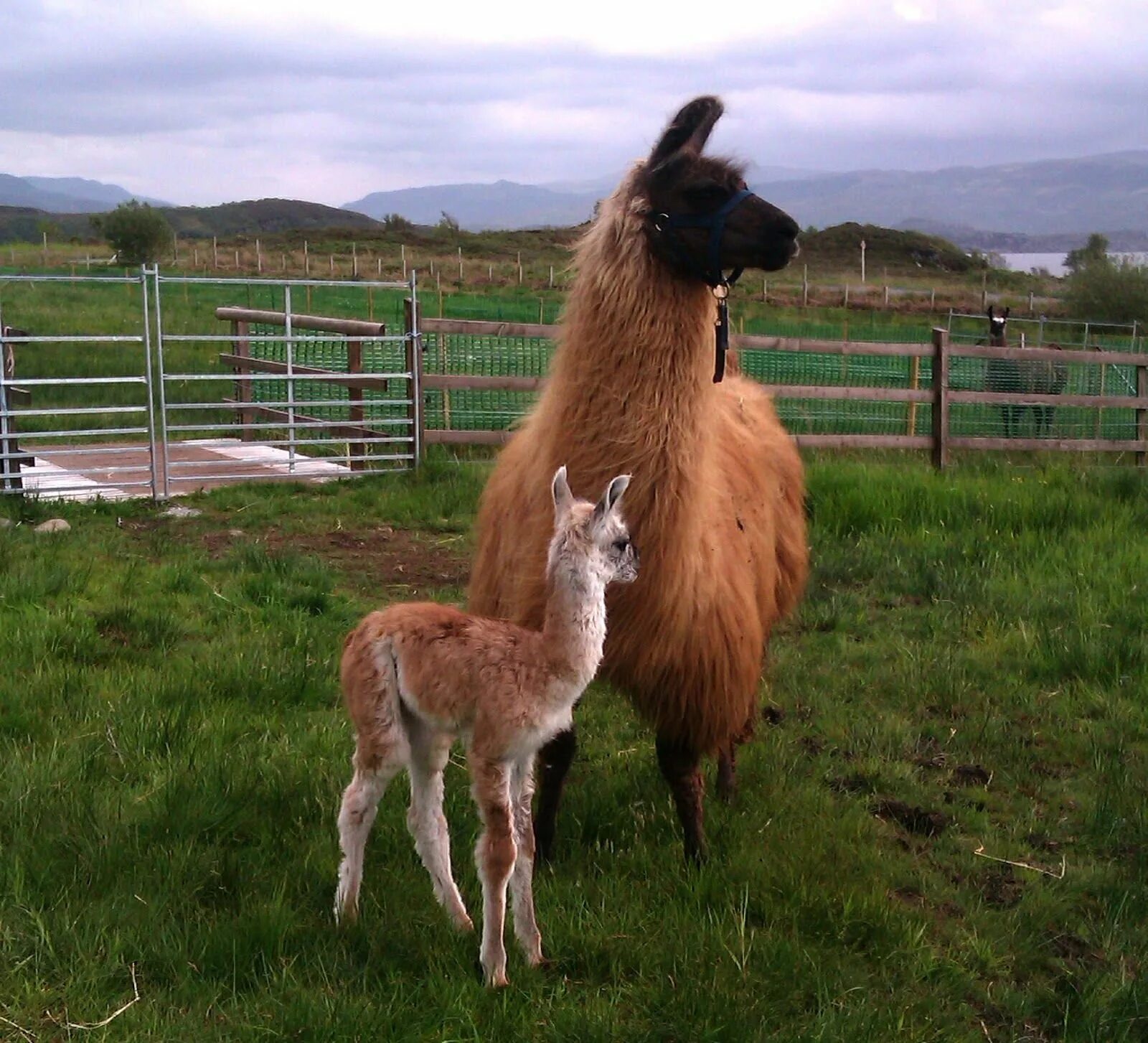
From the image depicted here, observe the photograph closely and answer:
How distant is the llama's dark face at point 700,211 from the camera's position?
160 inches

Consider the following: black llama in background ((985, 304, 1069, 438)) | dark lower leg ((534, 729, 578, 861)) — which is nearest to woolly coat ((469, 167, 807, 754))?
dark lower leg ((534, 729, 578, 861))

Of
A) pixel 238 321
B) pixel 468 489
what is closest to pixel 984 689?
pixel 468 489

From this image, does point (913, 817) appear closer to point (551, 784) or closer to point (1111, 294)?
point (551, 784)

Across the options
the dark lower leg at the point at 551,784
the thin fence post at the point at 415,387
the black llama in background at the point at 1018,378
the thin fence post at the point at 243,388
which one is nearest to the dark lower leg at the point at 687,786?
the dark lower leg at the point at 551,784

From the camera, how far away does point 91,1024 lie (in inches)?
116

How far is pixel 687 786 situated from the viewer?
4.25 metres

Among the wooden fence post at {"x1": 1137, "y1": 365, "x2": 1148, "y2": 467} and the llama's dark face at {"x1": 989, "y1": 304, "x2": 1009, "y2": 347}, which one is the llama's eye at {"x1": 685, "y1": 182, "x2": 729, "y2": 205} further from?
the llama's dark face at {"x1": 989, "y1": 304, "x2": 1009, "y2": 347}

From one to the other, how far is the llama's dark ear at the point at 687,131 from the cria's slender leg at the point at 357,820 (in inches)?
89.7

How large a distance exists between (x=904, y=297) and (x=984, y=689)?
41099mm

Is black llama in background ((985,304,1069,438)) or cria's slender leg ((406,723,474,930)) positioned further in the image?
black llama in background ((985,304,1069,438))

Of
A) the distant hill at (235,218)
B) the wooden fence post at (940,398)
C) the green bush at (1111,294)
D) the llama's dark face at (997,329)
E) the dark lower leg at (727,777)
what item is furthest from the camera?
the distant hill at (235,218)

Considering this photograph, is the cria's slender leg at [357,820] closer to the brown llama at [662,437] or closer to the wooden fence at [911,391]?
the brown llama at [662,437]

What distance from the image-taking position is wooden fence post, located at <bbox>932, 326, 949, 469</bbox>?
40.6 ft

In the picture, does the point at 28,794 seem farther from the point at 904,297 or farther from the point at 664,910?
the point at 904,297
